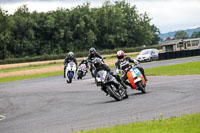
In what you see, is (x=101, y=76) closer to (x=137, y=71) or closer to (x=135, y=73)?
(x=135, y=73)

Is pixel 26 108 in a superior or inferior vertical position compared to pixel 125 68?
inferior

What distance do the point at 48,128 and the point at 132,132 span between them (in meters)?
2.40

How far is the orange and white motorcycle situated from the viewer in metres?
13.8

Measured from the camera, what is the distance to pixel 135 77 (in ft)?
45.3

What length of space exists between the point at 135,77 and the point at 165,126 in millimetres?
6784

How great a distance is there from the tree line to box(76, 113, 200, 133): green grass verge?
7969 cm

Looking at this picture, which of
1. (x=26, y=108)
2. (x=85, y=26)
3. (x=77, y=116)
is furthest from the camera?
(x=85, y=26)

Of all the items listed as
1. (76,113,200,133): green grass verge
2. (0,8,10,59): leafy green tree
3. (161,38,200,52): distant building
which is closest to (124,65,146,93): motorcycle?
(76,113,200,133): green grass verge

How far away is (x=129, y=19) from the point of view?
11962cm

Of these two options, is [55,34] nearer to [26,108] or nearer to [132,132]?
[26,108]

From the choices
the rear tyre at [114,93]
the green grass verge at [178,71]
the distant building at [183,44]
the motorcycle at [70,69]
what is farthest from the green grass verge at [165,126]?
the distant building at [183,44]

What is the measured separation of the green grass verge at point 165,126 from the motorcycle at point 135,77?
19.3ft

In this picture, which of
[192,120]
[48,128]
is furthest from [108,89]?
[192,120]

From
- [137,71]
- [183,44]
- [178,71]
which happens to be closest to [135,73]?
[137,71]
